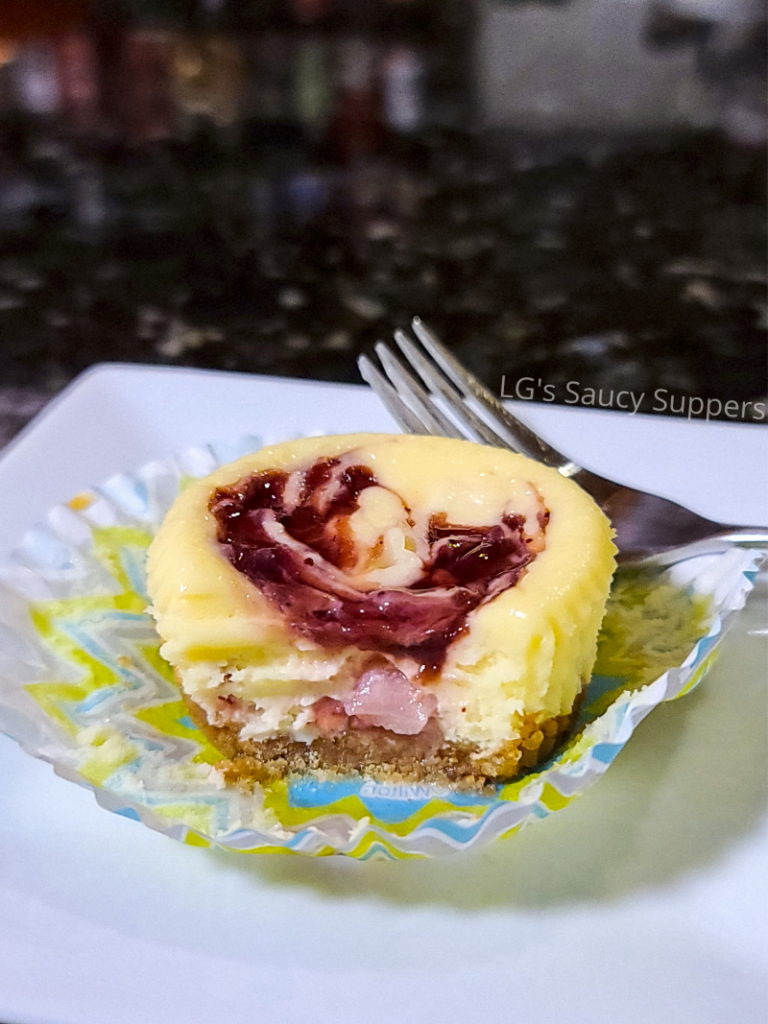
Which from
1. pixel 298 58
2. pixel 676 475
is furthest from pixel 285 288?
pixel 298 58

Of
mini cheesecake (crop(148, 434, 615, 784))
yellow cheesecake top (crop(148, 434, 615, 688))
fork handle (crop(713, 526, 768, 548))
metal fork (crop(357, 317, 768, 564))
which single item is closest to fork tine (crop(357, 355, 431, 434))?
metal fork (crop(357, 317, 768, 564))

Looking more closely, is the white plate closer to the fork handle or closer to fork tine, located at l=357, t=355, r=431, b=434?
the fork handle

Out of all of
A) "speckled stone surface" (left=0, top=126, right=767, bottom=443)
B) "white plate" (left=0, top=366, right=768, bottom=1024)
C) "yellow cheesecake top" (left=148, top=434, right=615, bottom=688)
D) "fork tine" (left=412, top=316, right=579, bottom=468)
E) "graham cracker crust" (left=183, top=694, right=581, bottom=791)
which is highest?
"yellow cheesecake top" (left=148, top=434, right=615, bottom=688)

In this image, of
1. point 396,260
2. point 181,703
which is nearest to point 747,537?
point 181,703

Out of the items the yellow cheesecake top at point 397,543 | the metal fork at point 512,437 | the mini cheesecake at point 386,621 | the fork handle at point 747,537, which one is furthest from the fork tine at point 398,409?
the fork handle at point 747,537

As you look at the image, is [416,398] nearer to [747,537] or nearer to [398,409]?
[398,409]

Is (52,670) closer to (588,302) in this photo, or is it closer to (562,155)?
(588,302)
